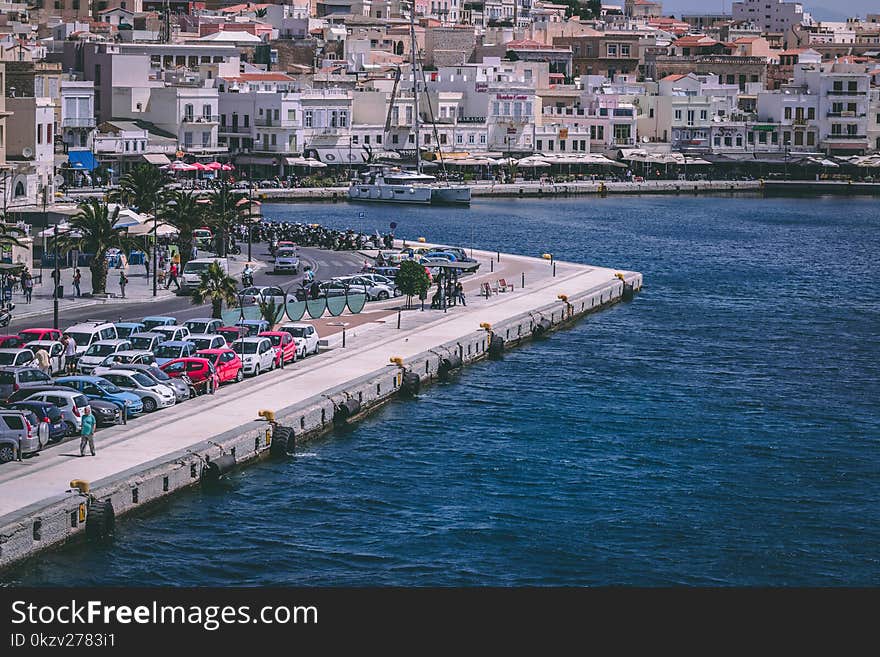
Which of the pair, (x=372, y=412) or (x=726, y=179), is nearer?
(x=372, y=412)

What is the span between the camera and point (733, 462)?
131 ft

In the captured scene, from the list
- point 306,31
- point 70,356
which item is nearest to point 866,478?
point 70,356

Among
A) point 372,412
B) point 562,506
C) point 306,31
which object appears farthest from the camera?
point 306,31

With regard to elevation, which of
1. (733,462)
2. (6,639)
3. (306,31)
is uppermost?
(306,31)

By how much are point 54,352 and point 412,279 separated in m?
18.8

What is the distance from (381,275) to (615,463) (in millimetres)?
28606

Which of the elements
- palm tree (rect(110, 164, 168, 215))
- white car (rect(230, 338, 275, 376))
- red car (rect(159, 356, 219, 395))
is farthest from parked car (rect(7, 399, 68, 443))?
palm tree (rect(110, 164, 168, 215))

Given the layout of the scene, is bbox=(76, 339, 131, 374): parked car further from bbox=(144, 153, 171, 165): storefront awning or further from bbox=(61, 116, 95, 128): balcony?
bbox=(144, 153, 171, 165): storefront awning

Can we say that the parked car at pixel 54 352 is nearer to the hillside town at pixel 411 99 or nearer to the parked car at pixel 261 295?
the parked car at pixel 261 295

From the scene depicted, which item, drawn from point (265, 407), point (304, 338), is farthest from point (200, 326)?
point (265, 407)

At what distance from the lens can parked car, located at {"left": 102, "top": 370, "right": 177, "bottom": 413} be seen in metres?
39.1

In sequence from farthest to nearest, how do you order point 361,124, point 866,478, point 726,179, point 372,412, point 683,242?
point 726,179
point 361,124
point 683,242
point 372,412
point 866,478

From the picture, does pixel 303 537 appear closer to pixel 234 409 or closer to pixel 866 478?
pixel 234 409

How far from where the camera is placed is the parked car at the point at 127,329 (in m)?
47.5
